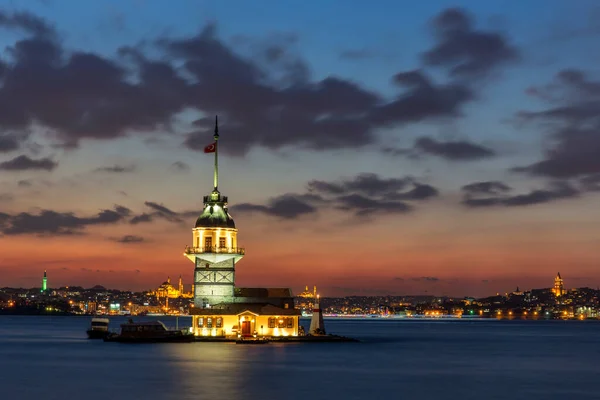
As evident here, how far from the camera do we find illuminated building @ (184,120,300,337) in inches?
3890

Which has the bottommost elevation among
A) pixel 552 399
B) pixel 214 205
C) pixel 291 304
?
pixel 552 399

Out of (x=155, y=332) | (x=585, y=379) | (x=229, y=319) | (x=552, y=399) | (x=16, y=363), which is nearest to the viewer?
(x=552, y=399)

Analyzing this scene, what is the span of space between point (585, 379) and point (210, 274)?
41876 mm

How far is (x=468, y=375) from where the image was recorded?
7369 cm

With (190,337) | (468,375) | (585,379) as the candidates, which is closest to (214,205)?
(190,337)

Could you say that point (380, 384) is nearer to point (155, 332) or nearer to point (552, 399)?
point (552, 399)

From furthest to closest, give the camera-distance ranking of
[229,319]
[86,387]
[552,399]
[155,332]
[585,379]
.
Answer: [155,332]
[229,319]
[585,379]
[86,387]
[552,399]

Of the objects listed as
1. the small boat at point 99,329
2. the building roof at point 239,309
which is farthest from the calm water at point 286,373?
the small boat at point 99,329

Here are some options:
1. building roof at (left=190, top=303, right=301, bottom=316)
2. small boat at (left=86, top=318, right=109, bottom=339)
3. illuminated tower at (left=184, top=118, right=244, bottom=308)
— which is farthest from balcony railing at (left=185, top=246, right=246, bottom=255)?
small boat at (left=86, top=318, right=109, bottom=339)

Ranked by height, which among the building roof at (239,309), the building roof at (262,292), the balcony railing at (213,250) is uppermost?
the balcony railing at (213,250)

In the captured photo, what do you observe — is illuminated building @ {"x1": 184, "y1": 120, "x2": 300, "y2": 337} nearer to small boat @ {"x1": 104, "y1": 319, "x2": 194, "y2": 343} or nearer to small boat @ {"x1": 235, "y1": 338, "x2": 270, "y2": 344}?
small boat @ {"x1": 235, "y1": 338, "x2": 270, "y2": 344}

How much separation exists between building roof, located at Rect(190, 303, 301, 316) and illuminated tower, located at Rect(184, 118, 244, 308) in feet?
2.68

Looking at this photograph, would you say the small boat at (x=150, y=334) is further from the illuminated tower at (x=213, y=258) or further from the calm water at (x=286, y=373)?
the illuminated tower at (x=213, y=258)

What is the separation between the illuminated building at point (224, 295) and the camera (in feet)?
324
